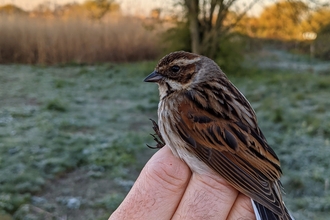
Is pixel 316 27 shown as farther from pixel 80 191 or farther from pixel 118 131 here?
pixel 80 191

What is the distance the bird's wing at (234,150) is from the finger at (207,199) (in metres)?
0.06

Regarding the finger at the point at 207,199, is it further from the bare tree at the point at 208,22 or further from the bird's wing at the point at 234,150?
the bare tree at the point at 208,22

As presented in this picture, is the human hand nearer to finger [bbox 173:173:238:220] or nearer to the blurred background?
finger [bbox 173:173:238:220]

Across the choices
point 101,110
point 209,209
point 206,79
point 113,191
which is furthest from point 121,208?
point 101,110

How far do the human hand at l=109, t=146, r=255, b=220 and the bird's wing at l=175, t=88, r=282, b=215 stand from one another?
73 mm

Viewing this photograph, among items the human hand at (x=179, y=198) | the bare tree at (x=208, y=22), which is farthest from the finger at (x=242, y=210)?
the bare tree at (x=208, y=22)

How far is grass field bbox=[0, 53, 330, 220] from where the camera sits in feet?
13.0

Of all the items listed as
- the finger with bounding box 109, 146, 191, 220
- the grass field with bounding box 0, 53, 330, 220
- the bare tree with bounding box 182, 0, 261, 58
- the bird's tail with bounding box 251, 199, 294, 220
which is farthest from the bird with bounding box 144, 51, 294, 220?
the bare tree with bounding box 182, 0, 261, 58

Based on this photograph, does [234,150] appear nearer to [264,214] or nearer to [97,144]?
[264,214]

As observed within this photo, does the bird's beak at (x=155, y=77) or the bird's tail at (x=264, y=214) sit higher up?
the bird's beak at (x=155, y=77)

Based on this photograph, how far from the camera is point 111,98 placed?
8953 millimetres

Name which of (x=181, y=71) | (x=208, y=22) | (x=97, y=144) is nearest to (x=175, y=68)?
(x=181, y=71)

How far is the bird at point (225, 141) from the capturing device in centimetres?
190

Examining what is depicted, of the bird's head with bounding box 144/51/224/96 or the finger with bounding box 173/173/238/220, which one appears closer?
the finger with bounding box 173/173/238/220
